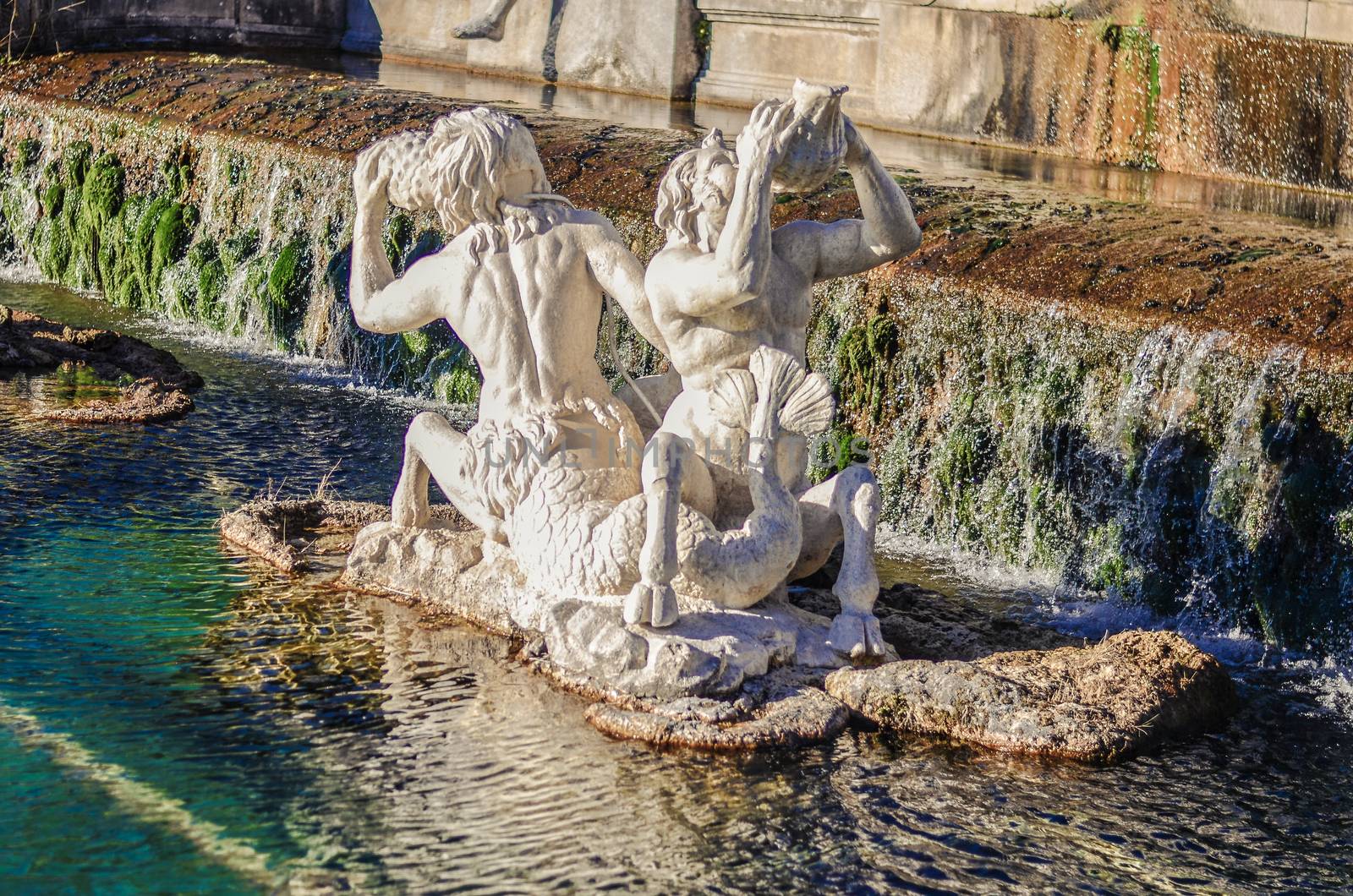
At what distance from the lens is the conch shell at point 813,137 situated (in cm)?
522

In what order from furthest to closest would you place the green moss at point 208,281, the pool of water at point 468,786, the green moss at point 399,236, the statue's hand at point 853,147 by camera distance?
the green moss at point 208,281 < the green moss at point 399,236 < the statue's hand at point 853,147 < the pool of water at point 468,786

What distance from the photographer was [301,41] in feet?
61.6

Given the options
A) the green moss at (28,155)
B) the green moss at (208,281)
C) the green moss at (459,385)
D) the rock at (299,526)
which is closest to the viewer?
the rock at (299,526)

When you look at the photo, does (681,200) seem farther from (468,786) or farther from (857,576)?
(468,786)

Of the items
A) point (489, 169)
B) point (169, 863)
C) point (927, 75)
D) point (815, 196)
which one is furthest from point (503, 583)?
point (927, 75)

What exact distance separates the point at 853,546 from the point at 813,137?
1276 millimetres

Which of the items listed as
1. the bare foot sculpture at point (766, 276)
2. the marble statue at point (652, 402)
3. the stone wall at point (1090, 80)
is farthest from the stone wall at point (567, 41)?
the bare foot sculpture at point (766, 276)

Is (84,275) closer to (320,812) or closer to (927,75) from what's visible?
(927,75)

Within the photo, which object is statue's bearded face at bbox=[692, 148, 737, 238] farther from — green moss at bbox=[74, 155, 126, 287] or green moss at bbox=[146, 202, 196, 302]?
green moss at bbox=[74, 155, 126, 287]

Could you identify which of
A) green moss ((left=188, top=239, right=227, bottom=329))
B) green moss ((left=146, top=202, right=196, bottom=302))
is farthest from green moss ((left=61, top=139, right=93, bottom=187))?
green moss ((left=188, top=239, right=227, bottom=329))

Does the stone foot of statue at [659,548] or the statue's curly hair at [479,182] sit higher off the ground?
the statue's curly hair at [479,182]

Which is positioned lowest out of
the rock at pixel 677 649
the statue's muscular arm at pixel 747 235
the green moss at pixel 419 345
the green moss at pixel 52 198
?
the rock at pixel 677 649

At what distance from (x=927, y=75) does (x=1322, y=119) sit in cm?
327

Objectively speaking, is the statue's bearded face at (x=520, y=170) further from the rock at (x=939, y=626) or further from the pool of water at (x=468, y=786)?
the rock at (x=939, y=626)
